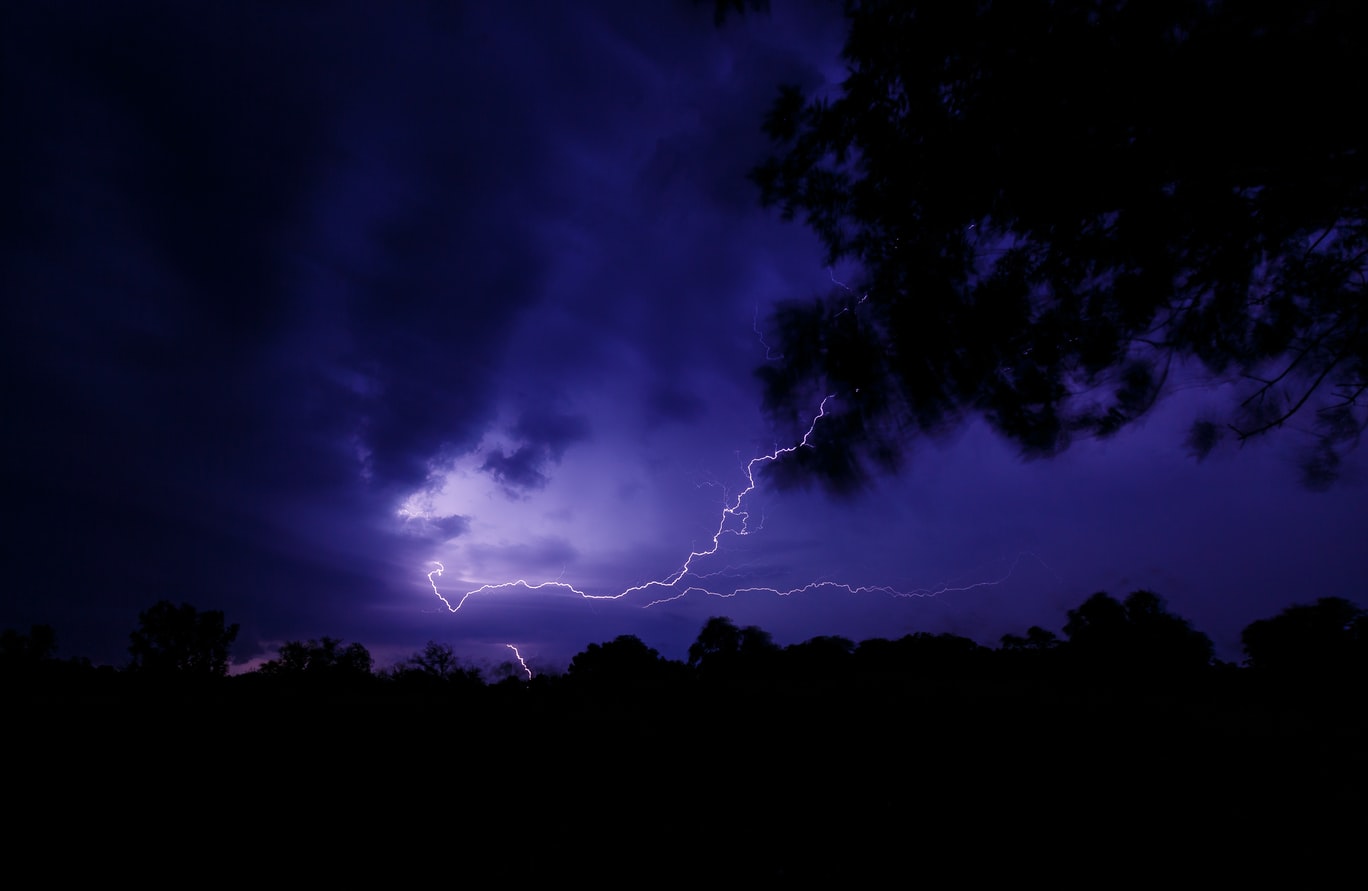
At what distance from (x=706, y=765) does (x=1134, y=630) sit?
21972 millimetres

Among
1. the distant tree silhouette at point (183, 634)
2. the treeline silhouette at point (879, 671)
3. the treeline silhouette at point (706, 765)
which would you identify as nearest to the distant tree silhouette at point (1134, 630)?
the treeline silhouette at point (879, 671)

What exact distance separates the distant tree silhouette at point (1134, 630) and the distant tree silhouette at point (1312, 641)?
142 centimetres

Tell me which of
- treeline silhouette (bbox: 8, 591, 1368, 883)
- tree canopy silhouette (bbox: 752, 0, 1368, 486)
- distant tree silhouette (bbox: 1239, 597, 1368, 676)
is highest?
tree canopy silhouette (bbox: 752, 0, 1368, 486)

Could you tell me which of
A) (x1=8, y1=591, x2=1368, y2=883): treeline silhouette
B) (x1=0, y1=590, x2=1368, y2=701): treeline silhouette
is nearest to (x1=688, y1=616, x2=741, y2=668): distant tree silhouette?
(x1=0, y1=590, x2=1368, y2=701): treeline silhouette

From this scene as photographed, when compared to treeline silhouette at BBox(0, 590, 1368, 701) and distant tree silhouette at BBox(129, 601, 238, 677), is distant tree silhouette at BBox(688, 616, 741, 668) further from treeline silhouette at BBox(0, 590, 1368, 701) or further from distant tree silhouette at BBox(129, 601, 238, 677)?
distant tree silhouette at BBox(129, 601, 238, 677)

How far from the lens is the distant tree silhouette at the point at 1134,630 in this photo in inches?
582

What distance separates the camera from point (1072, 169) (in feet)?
13.2

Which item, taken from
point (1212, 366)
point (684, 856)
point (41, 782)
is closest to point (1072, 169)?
point (1212, 366)

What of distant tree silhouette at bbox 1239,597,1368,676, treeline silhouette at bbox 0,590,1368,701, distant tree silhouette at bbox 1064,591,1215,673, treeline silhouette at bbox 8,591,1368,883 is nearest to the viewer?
treeline silhouette at bbox 8,591,1368,883

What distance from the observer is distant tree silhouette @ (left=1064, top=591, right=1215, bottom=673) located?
14.8 m

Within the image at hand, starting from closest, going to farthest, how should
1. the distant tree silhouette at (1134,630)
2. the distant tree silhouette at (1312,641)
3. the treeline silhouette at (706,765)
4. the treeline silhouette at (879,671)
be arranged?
the treeline silhouette at (706,765) → the treeline silhouette at (879,671) → the distant tree silhouette at (1312,641) → the distant tree silhouette at (1134,630)

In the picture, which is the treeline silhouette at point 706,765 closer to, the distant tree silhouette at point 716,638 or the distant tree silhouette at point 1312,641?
the distant tree silhouette at point 1312,641

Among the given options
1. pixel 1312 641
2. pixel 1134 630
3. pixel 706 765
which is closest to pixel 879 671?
pixel 706 765

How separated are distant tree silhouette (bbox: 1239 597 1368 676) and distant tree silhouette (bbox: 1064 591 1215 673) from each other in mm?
1418
